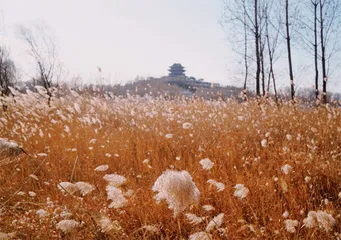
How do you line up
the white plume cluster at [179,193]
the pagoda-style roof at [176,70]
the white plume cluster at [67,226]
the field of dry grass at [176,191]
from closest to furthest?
the white plume cluster at [179,193], the white plume cluster at [67,226], the field of dry grass at [176,191], the pagoda-style roof at [176,70]

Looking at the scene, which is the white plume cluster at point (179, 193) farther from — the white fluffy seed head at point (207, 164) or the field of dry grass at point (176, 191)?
the white fluffy seed head at point (207, 164)

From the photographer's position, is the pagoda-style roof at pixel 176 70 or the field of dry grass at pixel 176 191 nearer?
the field of dry grass at pixel 176 191

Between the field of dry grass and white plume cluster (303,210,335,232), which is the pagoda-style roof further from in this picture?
white plume cluster (303,210,335,232)

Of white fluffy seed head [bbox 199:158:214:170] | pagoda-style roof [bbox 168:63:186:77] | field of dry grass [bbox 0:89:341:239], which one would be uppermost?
pagoda-style roof [bbox 168:63:186:77]

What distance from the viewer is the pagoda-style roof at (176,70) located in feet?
244

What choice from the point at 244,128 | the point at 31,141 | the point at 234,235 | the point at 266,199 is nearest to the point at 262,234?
the point at 234,235

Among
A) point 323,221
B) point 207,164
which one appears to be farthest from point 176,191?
point 323,221

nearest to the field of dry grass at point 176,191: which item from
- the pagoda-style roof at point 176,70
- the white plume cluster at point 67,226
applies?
the white plume cluster at point 67,226

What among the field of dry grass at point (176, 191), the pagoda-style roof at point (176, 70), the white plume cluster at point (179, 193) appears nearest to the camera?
the white plume cluster at point (179, 193)

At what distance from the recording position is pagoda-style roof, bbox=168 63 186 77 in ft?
244

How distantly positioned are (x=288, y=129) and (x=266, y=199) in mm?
2973

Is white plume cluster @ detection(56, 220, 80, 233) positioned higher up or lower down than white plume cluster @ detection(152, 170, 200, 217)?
lower down

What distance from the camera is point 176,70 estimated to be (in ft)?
246

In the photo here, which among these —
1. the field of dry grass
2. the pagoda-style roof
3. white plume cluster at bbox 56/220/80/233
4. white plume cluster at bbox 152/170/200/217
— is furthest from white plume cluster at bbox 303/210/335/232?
the pagoda-style roof
